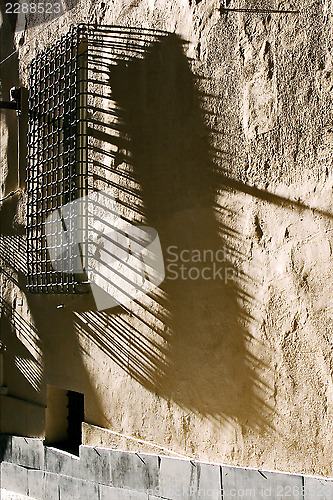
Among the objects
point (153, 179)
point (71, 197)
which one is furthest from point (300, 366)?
point (71, 197)

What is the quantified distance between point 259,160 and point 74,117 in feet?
7.27

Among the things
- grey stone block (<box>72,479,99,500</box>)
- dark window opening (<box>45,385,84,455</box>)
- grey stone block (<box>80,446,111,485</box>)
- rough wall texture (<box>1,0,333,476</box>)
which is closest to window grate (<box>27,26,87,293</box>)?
rough wall texture (<box>1,0,333,476</box>)

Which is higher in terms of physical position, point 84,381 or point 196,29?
point 196,29

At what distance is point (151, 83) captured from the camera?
13.1 ft

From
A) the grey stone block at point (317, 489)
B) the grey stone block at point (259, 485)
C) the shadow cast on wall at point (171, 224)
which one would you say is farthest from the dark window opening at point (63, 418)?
the grey stone block at point (317, 489)

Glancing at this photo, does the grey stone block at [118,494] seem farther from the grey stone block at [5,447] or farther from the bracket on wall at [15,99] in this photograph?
the bracket on wall at [15,99]

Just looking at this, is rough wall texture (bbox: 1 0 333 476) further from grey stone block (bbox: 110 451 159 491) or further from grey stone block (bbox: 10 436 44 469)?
grey stone block (bbox: 10 436 44 469)

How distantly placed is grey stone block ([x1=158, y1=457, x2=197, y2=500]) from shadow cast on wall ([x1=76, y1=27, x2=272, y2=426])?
1.11 ft

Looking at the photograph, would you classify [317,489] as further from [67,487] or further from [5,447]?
[5,447]

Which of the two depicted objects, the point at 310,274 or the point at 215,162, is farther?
the point at 215,162

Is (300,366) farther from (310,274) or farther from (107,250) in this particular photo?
(107,250)

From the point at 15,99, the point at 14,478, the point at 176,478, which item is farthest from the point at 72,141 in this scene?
the point at 14,478

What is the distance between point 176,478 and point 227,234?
149 cm

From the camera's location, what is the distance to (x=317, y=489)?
9.06 ft
